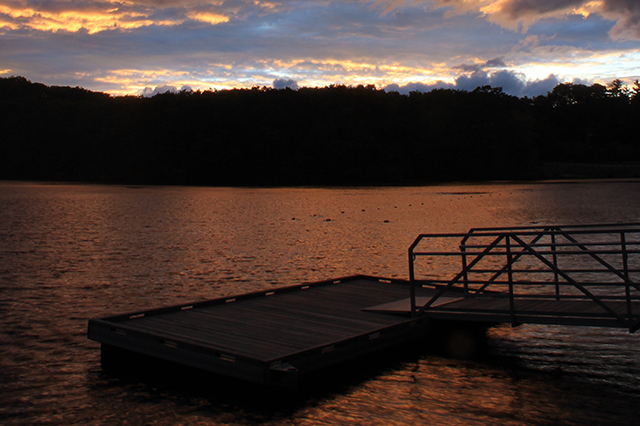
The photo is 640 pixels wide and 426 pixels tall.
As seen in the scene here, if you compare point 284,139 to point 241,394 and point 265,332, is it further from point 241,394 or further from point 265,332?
point 241,394

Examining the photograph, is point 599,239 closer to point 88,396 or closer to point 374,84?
point 88,396

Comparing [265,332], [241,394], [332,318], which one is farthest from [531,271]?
[241,394]

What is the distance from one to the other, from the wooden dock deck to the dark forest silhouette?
306 feet

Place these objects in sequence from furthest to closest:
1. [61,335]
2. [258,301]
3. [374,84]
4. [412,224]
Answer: [374,84], [412,224], [258,301], [61,335]

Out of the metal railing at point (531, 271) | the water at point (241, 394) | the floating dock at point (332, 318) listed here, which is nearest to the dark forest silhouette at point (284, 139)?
the metal railing at point (531, 271)

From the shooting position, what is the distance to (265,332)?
309 inches

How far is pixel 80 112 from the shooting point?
4948 inches

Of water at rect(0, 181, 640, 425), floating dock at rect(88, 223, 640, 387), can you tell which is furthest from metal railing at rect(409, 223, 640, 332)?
water at rect(0, 181, 640, 425)

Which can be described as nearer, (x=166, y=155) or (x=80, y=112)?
(x=166, y=155)

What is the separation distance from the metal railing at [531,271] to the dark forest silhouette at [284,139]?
86.0m

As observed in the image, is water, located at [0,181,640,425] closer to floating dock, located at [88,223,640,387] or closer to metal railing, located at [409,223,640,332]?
floating dock, located at [88,223,640,387]

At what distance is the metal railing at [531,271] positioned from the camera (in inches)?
313

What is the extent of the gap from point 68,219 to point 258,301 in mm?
22099

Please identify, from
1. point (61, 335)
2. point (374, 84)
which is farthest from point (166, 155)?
point (61, 335)
